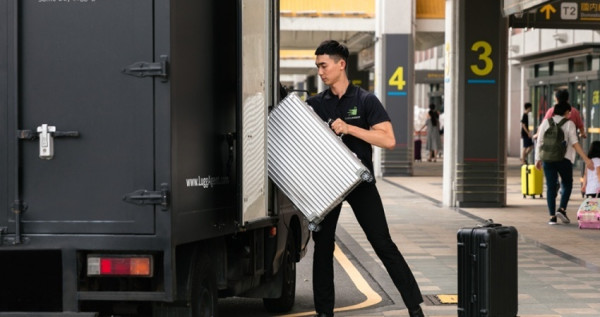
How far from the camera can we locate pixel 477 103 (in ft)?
67.9

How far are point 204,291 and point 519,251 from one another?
7.38 metres

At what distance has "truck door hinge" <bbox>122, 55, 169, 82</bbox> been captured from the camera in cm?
644

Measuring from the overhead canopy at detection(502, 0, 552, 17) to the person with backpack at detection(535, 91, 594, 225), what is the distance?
5.25 feet

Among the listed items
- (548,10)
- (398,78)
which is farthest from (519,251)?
(398,78)

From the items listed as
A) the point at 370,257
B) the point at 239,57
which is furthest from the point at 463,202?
the point at 239,57

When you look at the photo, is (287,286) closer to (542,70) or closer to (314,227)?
(314,227)

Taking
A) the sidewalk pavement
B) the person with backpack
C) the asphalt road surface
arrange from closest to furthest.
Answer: the asphalt road surface < the sidewalk pavement < the person with backpack

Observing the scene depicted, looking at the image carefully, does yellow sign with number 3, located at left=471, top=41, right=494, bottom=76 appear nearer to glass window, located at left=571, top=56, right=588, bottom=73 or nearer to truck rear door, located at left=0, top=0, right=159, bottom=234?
glass window, located at left=571, top=56, right=588, bottom=73

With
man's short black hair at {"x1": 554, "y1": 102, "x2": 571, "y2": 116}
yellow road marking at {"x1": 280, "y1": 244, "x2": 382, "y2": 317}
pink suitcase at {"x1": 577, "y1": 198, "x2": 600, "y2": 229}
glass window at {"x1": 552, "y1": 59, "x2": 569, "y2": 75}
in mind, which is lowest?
yellow road marking at {"x1": 280, "y1": 244, "x2": 382, "y2": 317}

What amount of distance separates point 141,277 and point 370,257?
730 centimetres

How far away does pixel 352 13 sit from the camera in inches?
1344

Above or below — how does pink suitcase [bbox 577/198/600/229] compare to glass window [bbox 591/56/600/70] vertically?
below

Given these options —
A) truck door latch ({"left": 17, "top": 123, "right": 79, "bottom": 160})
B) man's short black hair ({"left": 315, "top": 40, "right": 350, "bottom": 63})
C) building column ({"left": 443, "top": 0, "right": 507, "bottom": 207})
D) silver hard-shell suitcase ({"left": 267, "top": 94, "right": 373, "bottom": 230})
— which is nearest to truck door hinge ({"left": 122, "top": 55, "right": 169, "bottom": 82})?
truck door latch ({"left": 17, "top": 123, "right": 79, "bottom": 160})

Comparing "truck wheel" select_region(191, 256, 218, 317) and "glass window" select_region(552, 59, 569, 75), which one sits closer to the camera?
"truck wheel" select_region(191, 256, 218, 317)
